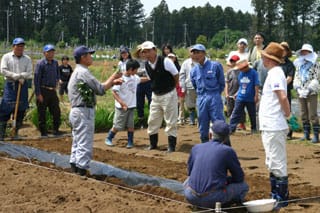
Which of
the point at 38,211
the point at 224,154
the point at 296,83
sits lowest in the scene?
the point at 38,211

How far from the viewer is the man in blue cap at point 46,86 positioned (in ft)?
33.7

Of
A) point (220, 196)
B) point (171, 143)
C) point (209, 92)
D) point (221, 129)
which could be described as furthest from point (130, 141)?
point (220, 196)

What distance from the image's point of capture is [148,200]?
232 inches

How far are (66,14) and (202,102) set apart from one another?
6490 cm

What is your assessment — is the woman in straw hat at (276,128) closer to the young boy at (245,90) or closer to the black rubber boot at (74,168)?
the black rubber boot at (74,168)

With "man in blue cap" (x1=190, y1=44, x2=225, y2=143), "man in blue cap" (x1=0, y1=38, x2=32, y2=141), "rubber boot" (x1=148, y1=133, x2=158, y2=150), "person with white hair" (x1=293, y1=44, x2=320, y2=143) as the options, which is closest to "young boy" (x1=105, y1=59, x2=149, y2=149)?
"rubber boot" (x1=148, y1=133, x2=158, y2=150)

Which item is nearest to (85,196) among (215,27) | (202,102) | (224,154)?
(224,154)

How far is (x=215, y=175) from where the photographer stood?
5.29m

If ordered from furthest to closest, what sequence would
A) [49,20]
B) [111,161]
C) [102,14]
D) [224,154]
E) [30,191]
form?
[102,14], [49,20], [111,161], [30,191], [224,154]

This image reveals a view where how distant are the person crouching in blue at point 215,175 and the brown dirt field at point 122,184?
0.81 feet

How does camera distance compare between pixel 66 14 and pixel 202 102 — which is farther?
pixel 66 14

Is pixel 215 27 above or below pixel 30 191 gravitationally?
above

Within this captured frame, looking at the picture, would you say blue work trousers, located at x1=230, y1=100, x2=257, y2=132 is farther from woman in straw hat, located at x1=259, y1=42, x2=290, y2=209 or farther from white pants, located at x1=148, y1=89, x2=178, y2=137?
woman in straw hat, located at x1=259, y1=42, x2=290, y2=209

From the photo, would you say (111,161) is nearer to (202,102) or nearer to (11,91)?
(202,102)
